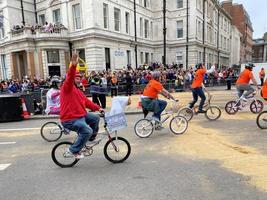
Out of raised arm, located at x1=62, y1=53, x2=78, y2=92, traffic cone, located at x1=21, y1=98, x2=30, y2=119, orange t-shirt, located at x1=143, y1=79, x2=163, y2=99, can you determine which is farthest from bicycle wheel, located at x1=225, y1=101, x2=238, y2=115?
traffic cone, located at x1=21, y1=98, x2=30, y2=119

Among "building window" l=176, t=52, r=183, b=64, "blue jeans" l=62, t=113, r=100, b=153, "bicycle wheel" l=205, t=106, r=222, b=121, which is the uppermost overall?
"building window" l=176, t=52, r=183, b=64

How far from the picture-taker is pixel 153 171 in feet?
16.3

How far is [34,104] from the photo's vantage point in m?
12.6

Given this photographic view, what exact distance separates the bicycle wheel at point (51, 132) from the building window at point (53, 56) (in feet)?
76.0

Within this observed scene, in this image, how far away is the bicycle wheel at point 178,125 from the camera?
7.80 metres

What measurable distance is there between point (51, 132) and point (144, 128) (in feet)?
8.94

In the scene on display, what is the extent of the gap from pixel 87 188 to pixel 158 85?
13.0 feet

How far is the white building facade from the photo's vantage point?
1112 inches

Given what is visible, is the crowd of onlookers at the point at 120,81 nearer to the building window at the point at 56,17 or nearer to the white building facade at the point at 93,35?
the white building facade at the point at 93,35

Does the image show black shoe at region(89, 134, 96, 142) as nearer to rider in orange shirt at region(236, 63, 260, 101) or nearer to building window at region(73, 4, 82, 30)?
rider in orange shirt at region(236, 63, 260, 101)

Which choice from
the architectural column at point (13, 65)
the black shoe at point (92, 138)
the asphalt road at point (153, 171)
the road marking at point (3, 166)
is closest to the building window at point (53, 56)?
the architectural column at point (13, 65)

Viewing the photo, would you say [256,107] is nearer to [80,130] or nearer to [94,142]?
[94,142]

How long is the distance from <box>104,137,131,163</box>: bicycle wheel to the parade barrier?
7291 millimetres

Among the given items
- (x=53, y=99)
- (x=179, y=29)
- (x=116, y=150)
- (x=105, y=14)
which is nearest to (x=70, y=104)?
→ (x=116, y=150)
